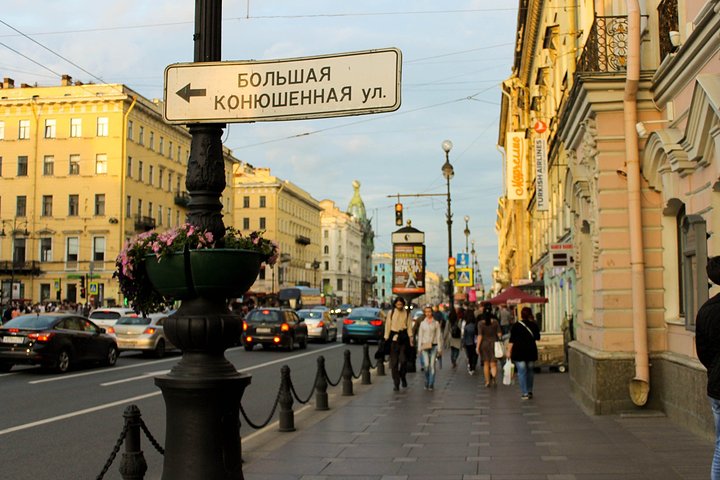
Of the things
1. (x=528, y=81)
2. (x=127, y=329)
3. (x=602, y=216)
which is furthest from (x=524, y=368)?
(x=528, y=81)

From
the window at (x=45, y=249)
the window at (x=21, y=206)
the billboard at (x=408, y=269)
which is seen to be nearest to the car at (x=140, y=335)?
the billboard at (x=408, y=269)

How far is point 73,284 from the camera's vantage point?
2490 inches

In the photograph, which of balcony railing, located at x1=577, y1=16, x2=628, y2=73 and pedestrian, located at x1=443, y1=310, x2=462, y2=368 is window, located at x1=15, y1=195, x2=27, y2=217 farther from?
balcony railing, located at x1=577, y1=16, x2=628, y2=73

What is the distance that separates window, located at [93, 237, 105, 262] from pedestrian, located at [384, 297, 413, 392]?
49238 millimetres

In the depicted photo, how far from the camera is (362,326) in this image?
3506 cm

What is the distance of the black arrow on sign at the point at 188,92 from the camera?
476cm

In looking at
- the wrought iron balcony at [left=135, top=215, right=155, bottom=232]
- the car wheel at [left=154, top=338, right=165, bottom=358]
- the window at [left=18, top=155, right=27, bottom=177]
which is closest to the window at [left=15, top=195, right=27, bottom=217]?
the window at [left=18, top=155, right=27, bottom=177]

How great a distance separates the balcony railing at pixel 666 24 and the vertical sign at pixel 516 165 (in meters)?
23.7

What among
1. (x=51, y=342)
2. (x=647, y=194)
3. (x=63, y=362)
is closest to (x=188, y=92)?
(x=647, y=194)

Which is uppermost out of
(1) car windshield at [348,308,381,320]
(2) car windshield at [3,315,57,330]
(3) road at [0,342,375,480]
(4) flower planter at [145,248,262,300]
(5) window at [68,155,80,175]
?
(5) window at [68,155,80,175]

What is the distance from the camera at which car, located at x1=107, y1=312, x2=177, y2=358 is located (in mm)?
25516

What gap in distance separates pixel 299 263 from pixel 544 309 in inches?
3360

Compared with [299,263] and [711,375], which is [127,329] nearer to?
[711,375]

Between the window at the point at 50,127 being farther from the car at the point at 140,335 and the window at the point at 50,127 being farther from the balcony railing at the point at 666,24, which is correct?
the balcony railing at the point at 666,24
